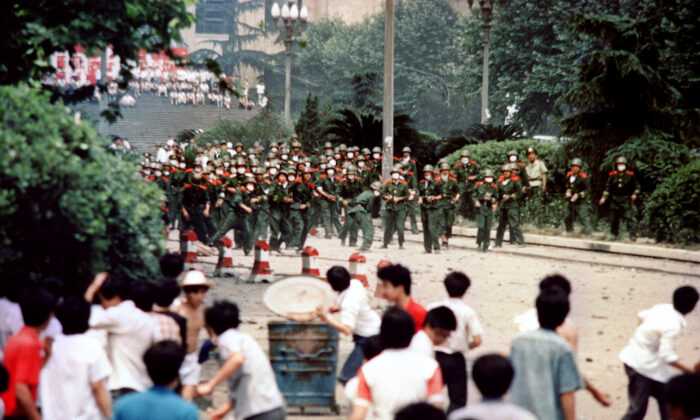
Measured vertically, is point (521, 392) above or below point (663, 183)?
below

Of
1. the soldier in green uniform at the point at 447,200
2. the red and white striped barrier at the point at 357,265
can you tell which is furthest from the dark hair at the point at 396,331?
the soldier in green uniform at the point at 447,200

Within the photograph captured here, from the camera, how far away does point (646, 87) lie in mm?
22469

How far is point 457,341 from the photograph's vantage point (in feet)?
22.6

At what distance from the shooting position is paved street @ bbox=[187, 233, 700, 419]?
10.3 metres

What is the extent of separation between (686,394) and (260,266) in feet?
38.9

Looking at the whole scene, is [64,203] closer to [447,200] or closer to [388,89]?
[447,200]

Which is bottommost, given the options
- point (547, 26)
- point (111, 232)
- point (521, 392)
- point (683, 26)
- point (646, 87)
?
point (521, 392)

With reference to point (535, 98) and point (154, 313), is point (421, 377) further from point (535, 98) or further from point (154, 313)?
point (535, 98)

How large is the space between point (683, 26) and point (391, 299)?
19922 mm

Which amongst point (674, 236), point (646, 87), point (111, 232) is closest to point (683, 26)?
point (646, 87)

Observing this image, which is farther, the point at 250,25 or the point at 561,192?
the point at 250,25

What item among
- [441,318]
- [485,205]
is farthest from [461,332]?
[485,205]

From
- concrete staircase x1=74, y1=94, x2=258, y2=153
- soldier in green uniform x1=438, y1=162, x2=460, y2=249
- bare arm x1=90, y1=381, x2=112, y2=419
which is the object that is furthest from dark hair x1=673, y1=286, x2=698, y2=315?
concrete staircase x1=74, y1=94, x2=258, y2=153

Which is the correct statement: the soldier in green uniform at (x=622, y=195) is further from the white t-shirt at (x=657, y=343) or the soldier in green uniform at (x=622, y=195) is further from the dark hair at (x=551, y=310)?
the dark hair at (x=551, y=310)
